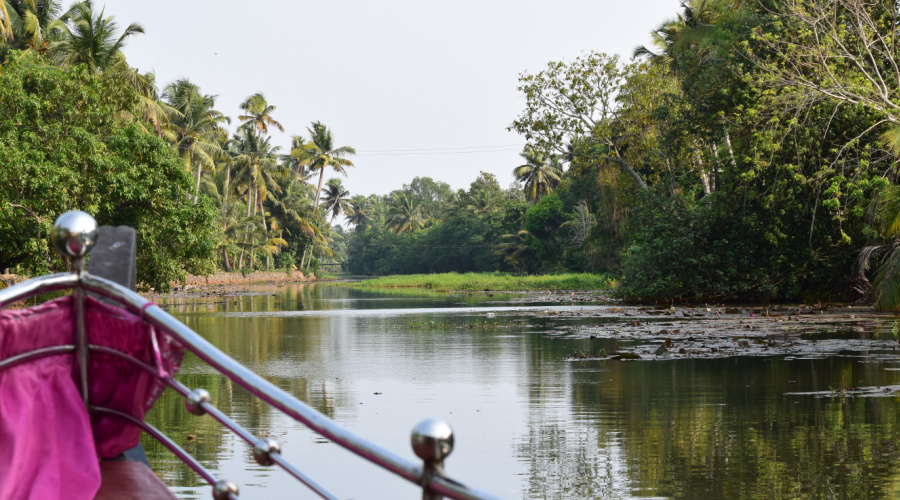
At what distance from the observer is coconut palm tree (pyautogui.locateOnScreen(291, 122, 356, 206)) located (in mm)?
60594

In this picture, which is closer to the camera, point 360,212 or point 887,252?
point 887,252

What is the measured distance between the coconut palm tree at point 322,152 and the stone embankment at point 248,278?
6222mm

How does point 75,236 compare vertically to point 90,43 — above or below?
below

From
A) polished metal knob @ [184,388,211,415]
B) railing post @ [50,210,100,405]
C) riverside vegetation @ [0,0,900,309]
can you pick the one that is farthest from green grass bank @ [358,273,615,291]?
railing post @ [50,210,100,405]

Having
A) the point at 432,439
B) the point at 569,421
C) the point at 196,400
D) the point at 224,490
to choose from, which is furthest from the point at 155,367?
the point at 569,421

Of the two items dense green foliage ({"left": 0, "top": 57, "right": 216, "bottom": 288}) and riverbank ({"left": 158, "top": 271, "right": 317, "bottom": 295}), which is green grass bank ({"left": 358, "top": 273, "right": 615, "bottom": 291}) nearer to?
riverbank ({"left": 158, "top": 271, "right": 317, "bottom": 295})

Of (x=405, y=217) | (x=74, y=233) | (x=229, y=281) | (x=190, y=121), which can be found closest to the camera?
→ (x=74, y=233)

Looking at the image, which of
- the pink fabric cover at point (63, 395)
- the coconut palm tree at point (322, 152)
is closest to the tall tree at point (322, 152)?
the coconut palm tree at point (322, 152)

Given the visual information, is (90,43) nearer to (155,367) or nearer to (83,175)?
(83,175)

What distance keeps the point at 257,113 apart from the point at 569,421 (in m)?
47.8

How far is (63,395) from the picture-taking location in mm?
2488

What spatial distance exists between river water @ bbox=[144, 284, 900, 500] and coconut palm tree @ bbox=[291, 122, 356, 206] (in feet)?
151

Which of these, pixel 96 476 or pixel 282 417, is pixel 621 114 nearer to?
pixel 282 417

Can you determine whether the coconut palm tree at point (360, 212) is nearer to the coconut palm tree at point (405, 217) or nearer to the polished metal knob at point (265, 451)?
the coconut palm tree at point (405, 217)
